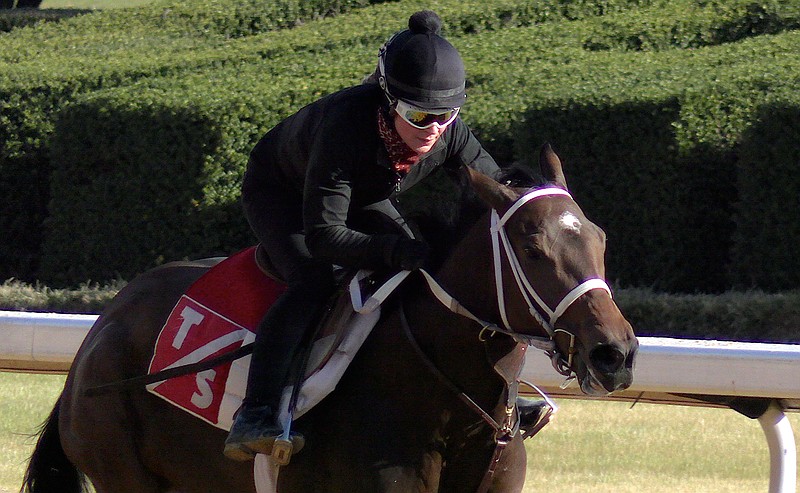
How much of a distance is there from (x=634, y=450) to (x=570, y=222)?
135 inches

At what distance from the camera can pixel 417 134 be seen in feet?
12.2

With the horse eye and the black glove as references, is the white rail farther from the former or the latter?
the horse eye

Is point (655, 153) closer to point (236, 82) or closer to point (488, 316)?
point (236, 82)

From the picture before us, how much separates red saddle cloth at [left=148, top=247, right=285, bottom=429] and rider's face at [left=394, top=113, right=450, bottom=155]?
74 cm

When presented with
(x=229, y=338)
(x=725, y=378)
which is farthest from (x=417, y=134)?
(x=725, y=378)

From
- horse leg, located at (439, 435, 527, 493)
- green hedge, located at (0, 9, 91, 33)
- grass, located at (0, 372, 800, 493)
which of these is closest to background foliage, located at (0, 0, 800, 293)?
grass, located at (0, 372, 800, 493)

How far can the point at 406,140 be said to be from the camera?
147 inches

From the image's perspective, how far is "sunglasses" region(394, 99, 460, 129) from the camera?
363 centimetres

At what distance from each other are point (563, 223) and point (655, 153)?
17.0 ft

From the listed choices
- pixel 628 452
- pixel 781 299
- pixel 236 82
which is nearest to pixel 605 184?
pixel 781 299

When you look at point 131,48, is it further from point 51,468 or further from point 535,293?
point 535,293

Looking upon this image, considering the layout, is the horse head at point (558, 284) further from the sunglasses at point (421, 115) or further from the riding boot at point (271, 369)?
the riding boot at point (271, 369)

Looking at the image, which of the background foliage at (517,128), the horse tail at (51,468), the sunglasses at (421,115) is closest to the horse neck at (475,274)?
the sunglasses at (421,115)

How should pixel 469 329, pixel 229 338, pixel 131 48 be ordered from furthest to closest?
pixel 131 48 < pixel 229 338 < pixel 469 329
